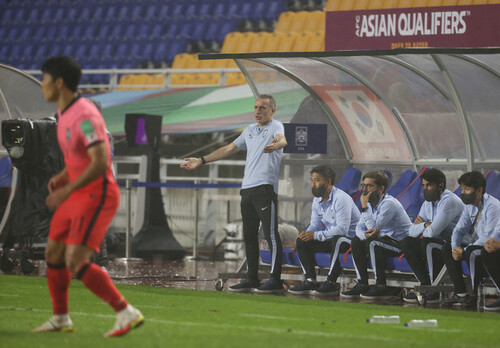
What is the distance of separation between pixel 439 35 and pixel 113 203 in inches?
236

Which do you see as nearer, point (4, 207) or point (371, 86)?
point (371, 86)

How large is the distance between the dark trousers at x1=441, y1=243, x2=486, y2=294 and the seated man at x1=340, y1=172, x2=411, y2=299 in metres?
0.74

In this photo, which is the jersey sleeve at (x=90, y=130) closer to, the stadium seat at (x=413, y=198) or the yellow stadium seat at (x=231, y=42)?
the stadium seat at (x=413, y=198)

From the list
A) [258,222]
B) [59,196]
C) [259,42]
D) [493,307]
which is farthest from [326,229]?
[259,42]

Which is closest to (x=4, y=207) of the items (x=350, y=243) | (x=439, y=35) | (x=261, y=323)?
(x=350, y=243)

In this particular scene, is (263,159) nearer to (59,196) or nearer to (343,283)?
(343,283)

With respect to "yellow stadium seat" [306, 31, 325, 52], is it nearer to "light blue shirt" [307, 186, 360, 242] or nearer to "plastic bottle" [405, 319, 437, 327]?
"light blue shirt" [307, 186, 360, 242]

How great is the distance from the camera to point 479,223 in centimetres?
982

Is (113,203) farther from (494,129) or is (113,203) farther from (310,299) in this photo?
(494,129)

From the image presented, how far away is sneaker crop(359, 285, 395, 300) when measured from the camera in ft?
34.2

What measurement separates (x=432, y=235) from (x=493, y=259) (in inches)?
36.2

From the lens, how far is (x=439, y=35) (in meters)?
11.3

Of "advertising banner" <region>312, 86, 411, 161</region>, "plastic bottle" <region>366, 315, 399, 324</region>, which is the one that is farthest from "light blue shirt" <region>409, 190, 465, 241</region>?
"plastic bottle" <region>366, 315, 399, 324</region>

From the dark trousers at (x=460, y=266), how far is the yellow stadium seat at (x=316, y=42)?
1193cm
